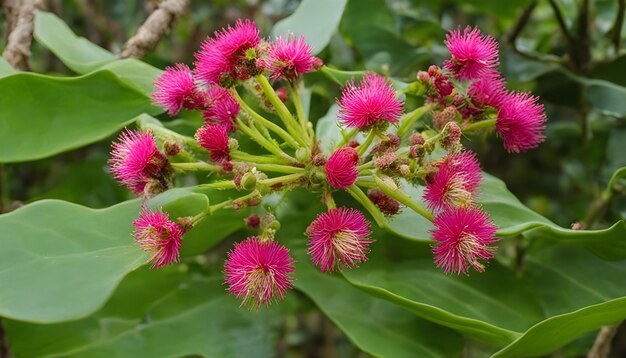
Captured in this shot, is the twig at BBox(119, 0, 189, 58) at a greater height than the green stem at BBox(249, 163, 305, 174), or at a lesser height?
greater

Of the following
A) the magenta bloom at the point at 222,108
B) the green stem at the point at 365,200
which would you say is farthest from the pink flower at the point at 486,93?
the magenta bloom at the point at 222,108

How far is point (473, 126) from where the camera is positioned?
106cm

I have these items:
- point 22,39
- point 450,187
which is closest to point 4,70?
point 22,39

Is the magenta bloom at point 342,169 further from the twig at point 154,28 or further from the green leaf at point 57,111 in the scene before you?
the twig at point 154,28

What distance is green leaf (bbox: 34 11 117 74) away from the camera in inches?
49.2

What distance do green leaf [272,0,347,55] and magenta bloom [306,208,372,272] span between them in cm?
41

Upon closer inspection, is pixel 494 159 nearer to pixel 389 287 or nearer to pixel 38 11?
pixel 389 287

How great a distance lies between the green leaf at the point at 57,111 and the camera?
3.69 ft

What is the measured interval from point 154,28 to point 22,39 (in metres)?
0.24

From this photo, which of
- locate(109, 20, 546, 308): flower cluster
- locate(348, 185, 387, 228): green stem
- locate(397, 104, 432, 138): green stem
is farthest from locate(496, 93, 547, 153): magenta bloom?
locate(348, 185, 387, 228): green stem

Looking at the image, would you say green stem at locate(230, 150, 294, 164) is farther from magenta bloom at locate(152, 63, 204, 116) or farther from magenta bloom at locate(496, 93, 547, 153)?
magenta bloom at locate(496, 93, 547, 153)

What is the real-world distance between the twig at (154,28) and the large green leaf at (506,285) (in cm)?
58

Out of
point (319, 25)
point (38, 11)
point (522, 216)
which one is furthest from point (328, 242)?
point (38, 11)

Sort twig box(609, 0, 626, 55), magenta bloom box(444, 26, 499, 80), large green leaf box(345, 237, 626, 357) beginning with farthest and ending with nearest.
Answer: twig box(609, 0, 626, 55) → large green leaf box(345, 237, 626, 357) → magenta bloom box(444, 26, 499, 80)
